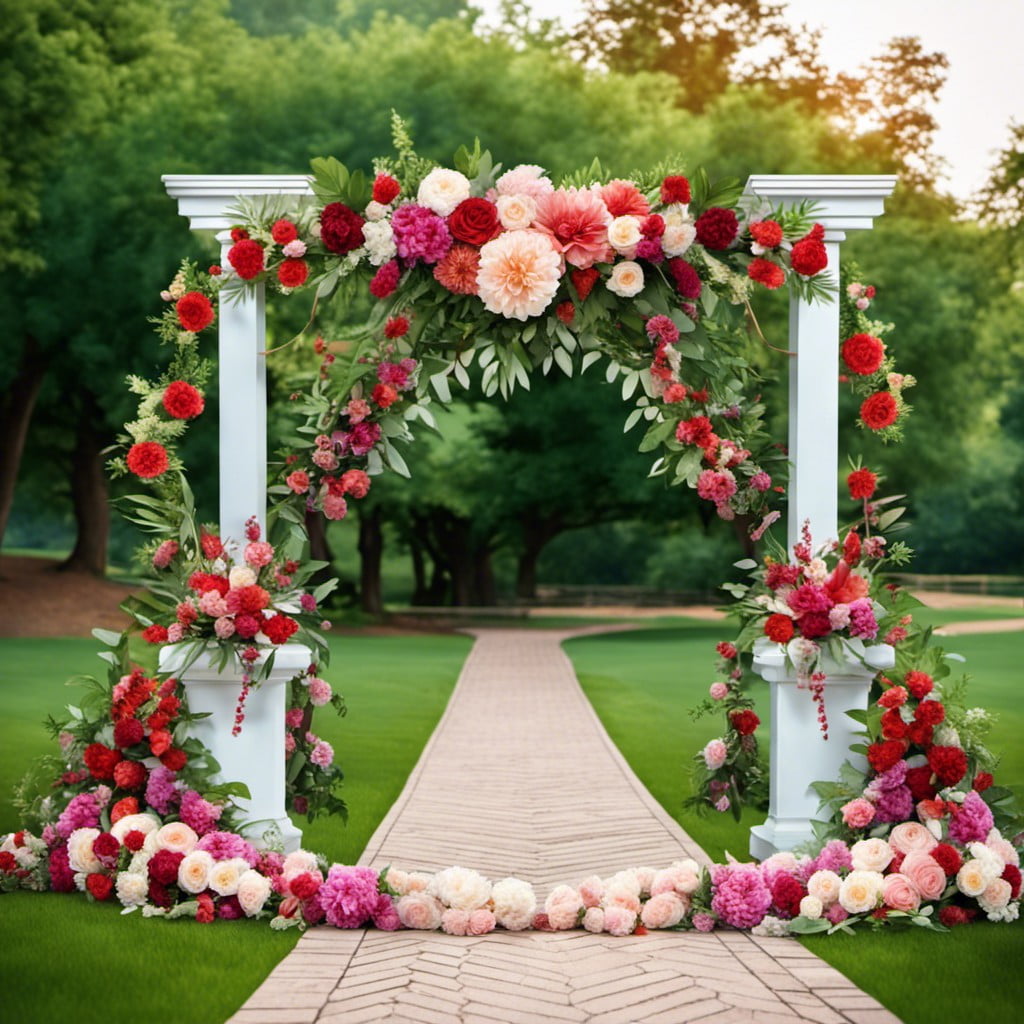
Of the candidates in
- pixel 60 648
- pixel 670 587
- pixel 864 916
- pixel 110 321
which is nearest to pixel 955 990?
pixel 864 916

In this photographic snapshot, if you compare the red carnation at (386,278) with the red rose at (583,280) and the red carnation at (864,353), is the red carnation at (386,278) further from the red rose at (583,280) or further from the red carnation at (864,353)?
the red carnation at (864,353)

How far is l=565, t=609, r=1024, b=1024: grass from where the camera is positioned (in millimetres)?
4926

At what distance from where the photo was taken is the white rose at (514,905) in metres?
5.73

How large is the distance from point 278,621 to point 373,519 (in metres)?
23.5

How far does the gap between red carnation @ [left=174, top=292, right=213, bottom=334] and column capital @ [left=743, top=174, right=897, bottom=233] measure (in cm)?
277

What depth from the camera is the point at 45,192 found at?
24.5 m

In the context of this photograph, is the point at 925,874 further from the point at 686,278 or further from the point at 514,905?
the point at 686,278

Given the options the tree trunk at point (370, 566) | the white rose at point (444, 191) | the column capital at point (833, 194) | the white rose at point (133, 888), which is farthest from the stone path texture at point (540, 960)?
the tree trunk at point (370, 566)

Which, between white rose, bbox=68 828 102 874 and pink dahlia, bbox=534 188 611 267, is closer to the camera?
white rose, bbox=68 828 102 874

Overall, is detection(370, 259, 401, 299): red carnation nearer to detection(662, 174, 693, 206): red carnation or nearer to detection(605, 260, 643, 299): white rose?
detection(605, 260, 643, 299): white rose

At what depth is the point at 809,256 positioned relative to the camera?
649 centimetres

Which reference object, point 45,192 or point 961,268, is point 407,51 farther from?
point 961,268

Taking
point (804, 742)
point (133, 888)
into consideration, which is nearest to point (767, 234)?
point (804, 742)

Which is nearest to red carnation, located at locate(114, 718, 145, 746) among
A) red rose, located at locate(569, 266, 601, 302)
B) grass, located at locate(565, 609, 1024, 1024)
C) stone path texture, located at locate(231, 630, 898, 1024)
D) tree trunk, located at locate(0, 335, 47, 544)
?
stone path texture, located at locate(231, 630, 898, 1024)
